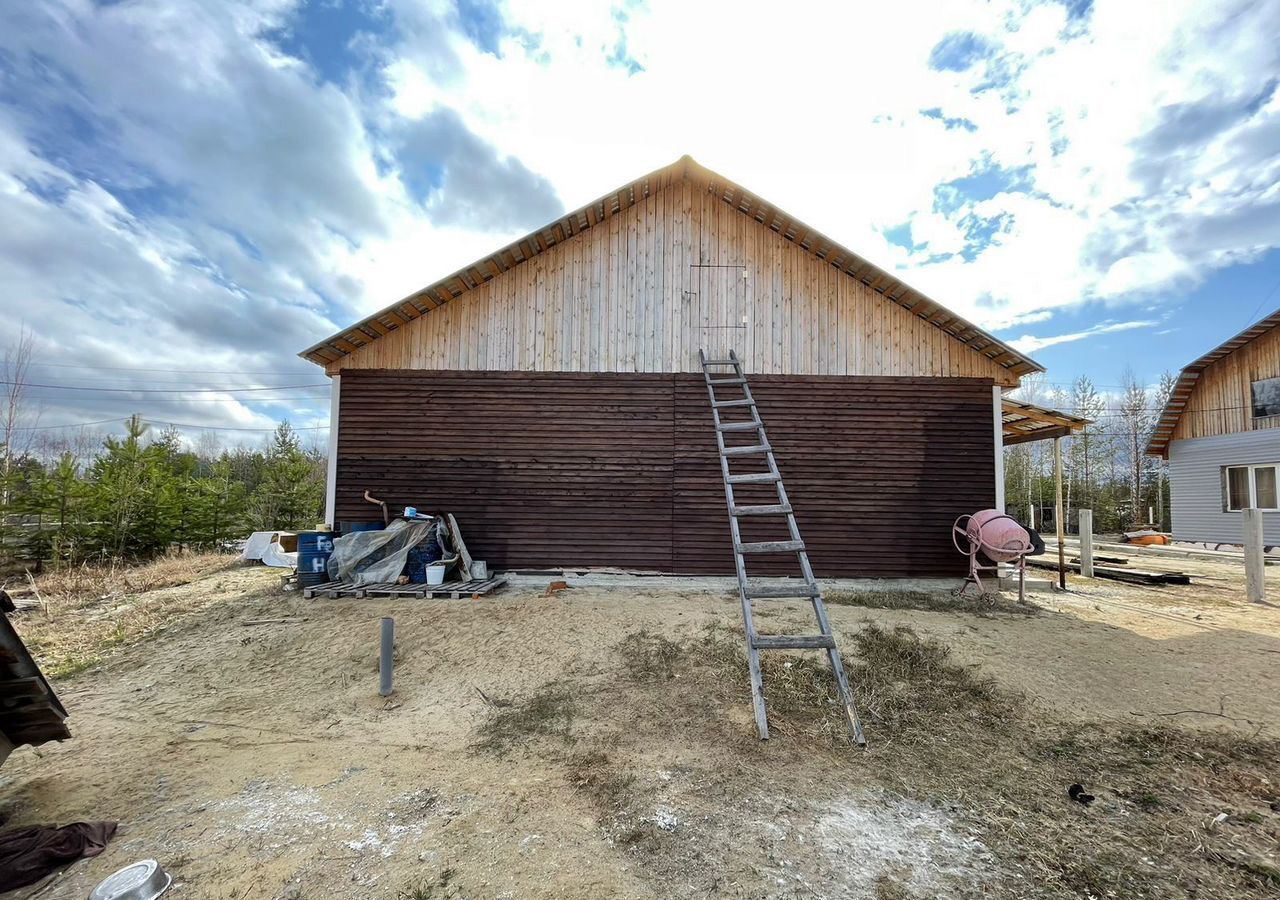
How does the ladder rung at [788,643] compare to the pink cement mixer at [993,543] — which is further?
the pink cement mixer at [993,543]

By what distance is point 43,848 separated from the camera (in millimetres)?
2998

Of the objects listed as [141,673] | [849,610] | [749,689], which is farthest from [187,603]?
[849,610]

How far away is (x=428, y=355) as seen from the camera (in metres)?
9.48

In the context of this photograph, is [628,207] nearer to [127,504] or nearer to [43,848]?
[43,848]

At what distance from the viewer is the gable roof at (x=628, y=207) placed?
898 cm

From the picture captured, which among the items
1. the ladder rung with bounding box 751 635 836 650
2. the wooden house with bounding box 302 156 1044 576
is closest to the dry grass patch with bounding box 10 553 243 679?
the wooden house with bounding box 302 156 1044 576

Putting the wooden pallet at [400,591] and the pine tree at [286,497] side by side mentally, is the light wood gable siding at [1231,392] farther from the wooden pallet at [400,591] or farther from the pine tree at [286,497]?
the pine tree at [286,497]

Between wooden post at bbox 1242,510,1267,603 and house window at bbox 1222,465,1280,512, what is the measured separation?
31.0ft

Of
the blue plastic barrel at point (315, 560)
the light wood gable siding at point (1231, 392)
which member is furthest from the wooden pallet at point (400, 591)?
the light wood gable siding at point (1231, 392)

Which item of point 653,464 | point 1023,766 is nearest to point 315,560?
point 653,464

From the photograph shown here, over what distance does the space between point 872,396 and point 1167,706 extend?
5603 millimetres

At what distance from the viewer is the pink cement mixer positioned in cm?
830

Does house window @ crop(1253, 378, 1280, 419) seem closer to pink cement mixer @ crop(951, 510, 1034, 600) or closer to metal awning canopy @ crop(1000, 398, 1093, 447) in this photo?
metal awning canopy @ crop(1000, 398, 1093, 447)

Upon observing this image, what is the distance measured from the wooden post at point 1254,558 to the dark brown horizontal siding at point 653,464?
169 inches
